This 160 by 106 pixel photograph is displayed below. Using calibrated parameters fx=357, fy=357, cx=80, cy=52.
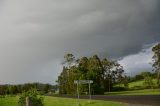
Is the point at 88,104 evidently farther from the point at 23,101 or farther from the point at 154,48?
the point at 154,48

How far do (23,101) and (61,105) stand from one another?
25.7m

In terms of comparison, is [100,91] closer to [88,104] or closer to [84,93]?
[84,93]

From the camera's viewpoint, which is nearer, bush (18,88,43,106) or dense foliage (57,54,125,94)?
bush (18,88,43,106)

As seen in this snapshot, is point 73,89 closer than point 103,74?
Yes

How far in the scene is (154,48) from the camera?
345ft

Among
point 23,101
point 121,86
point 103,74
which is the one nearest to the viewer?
point 23,101

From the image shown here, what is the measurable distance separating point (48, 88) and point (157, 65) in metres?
70.4

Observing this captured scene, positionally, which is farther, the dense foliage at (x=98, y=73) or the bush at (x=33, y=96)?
the dense foliage at (x=98, y=73)

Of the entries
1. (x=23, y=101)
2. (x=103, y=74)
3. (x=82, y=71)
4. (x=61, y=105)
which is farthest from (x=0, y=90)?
(x=23, y=101)

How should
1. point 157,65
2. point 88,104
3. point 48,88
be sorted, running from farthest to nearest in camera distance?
point 48,88, point 157,65, point 88,104

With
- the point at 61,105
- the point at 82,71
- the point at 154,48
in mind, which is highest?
the point at 154,48

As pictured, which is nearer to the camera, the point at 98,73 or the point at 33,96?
the point at 33,96

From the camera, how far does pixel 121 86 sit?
5758 inches

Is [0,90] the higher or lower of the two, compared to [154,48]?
lower
